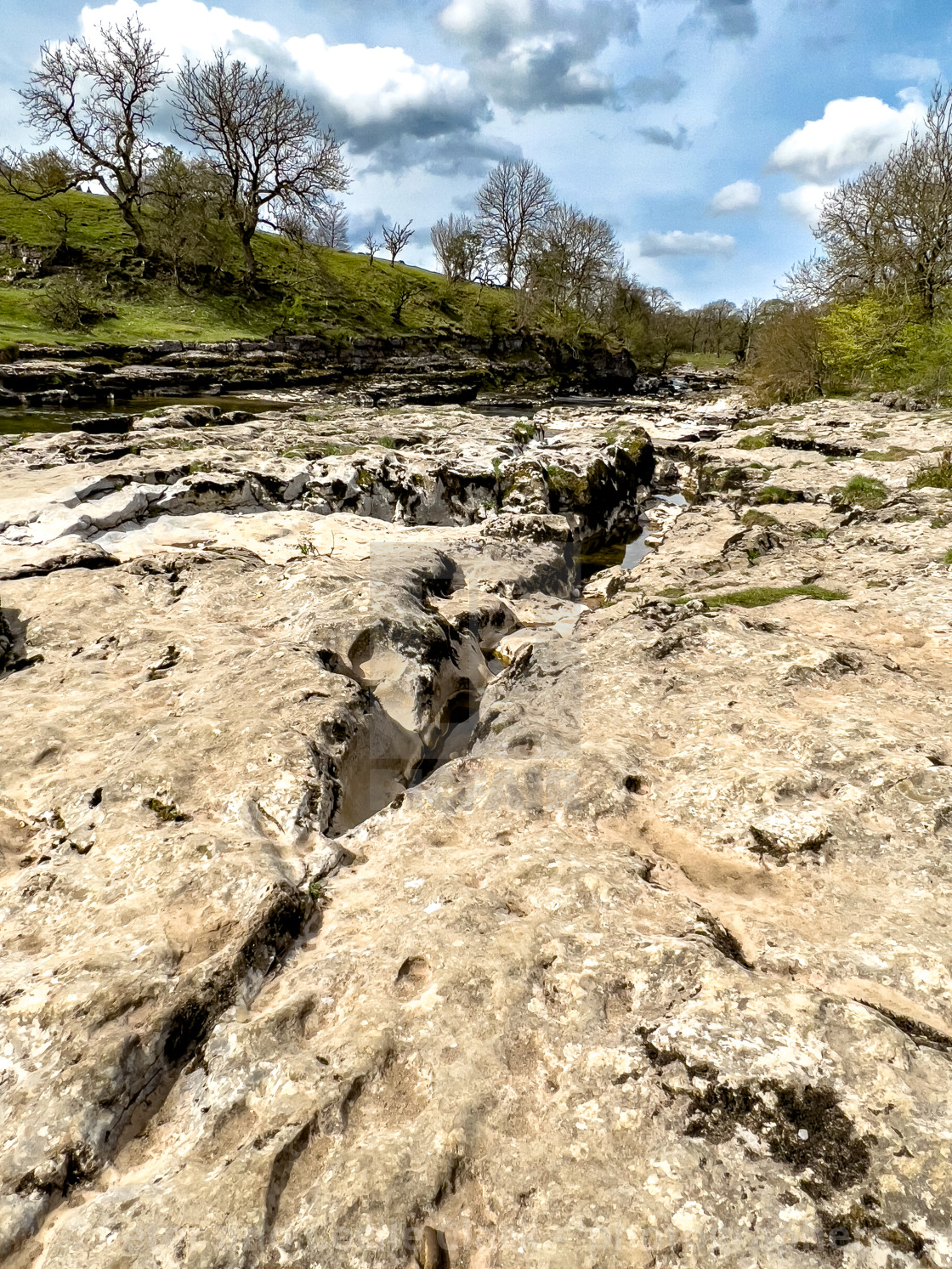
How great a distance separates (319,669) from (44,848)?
8.35 feet

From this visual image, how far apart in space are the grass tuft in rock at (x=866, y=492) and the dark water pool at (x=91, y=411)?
21746 mm

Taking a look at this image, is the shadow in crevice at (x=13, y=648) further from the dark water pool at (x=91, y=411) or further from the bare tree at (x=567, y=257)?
the bare tree at (x=567, y=257)

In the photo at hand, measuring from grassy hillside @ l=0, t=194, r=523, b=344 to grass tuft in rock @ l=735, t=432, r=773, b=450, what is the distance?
36.5 m

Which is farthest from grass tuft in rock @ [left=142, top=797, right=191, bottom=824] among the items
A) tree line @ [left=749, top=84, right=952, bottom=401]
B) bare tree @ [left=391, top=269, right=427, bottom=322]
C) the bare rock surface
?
bare tree @ [left=391, top=269, right=427, bottom=322]

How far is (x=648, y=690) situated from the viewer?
663 centimetres

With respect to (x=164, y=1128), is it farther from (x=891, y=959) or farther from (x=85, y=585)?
(x=85, y=585)

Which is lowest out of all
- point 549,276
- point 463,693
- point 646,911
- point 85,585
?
point 463,693

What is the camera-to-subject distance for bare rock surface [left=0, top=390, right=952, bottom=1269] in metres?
2.49

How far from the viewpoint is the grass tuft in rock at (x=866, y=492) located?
1361 cm

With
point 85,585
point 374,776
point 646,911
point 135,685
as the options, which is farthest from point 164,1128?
point 85,585

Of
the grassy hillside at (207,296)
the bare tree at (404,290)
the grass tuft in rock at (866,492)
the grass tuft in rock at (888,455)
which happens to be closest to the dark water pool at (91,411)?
the grassy hillside at (207,296)

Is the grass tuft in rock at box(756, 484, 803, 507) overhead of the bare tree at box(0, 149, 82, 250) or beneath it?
beneath

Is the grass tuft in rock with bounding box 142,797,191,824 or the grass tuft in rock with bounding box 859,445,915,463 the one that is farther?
the grass tuft in rock with bounding box 859,445,915,463

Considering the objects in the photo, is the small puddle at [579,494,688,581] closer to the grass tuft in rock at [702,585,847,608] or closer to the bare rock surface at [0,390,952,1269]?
the grass tuft in rock at [702,585,847,608]
